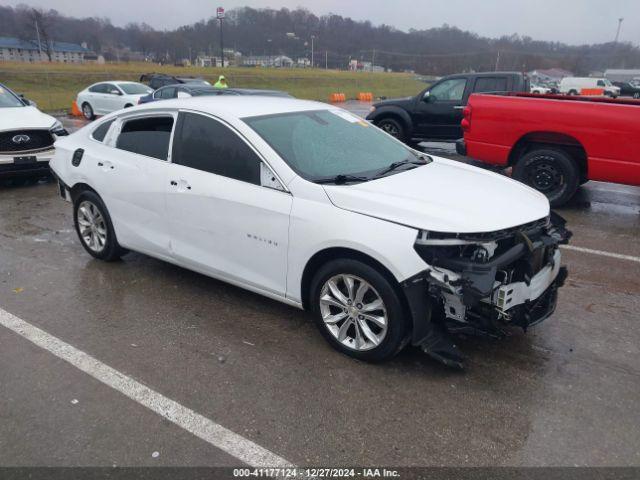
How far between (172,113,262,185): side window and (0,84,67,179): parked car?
531 centimetres

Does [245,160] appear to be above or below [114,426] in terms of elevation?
above

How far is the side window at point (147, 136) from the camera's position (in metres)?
4.39

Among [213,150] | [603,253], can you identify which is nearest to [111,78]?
[213,150]

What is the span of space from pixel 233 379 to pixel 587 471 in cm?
204

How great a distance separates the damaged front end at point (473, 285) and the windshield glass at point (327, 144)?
94 centimetres

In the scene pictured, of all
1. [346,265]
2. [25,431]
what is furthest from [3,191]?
[346,265]

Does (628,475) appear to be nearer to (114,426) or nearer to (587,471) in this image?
(587,471)

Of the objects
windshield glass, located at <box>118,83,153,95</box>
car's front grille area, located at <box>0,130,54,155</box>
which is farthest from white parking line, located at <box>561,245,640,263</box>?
windshield glass, located at <box>118,83,153,95</box>

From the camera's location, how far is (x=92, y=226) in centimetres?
521

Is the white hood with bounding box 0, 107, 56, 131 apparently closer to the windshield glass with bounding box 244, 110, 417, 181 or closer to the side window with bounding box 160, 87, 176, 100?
the windshield glass with bounding box 244, 110, 417, 181

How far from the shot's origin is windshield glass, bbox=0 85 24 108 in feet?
29.6

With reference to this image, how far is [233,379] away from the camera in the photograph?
332cm

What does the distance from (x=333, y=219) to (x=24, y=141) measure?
23.1ft

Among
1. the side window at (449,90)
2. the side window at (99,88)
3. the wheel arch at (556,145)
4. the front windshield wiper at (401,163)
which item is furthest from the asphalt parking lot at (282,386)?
the side window at (99,88)
